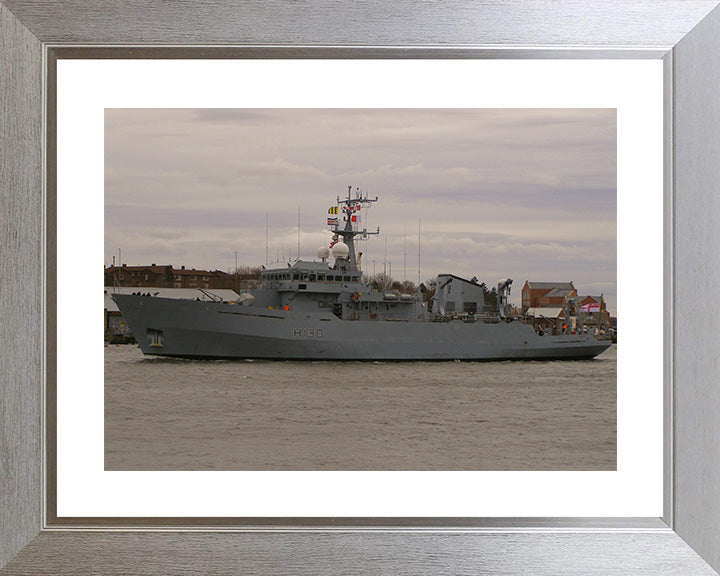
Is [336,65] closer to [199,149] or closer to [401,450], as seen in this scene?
[401,450]

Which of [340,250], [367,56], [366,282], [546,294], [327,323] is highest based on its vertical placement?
[340,250]

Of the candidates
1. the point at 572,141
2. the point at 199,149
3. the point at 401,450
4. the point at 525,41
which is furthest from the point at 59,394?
the point at 572,141

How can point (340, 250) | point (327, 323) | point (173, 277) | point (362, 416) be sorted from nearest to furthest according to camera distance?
point (327, 323), point (340, 250), point (362, 416), point (173, 277)

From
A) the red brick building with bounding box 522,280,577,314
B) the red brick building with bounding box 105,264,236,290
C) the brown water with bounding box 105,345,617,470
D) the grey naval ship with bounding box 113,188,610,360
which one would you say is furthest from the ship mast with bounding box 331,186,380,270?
the red brick building with bounding box 522,280,577,314

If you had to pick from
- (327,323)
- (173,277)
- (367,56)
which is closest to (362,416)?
(327,323)

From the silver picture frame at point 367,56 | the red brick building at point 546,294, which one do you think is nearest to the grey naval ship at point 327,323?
the red brick building at point 546,294

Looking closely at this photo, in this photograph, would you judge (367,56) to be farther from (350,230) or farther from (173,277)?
(173,277)

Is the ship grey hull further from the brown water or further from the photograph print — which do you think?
the brown water

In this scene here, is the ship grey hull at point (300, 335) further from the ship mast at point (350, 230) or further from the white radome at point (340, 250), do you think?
the ship mast at point (350, 230)

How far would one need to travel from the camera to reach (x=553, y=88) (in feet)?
6.48

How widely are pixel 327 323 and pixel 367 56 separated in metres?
14.3

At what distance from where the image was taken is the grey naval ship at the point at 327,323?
1564cm

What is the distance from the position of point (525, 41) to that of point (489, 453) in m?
18.2

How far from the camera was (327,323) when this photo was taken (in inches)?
620
